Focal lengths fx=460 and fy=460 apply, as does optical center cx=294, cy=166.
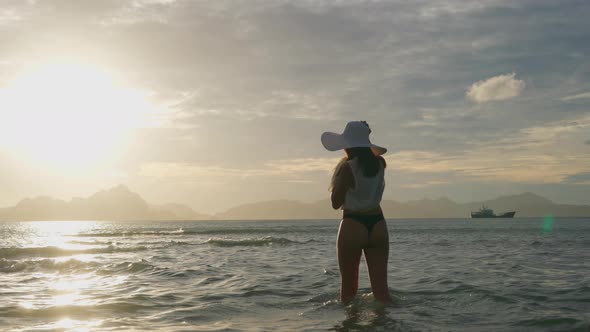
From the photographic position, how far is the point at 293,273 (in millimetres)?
12031

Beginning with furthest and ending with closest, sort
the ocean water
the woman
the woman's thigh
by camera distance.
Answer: the woman's thigh → the woman → the ocean water

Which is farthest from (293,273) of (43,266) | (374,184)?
(43,266)

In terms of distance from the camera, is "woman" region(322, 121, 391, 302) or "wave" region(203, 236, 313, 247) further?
"wave" region(203, 236, 313, 247)

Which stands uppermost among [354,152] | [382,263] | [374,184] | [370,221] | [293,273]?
[354,152]

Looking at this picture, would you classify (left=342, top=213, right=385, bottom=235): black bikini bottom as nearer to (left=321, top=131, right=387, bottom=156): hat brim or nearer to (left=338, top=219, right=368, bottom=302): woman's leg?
(left=338, top=219, right=368, bottom=302): woman's leg

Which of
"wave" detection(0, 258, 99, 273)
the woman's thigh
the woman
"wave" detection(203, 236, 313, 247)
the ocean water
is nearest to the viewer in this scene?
the ocean water

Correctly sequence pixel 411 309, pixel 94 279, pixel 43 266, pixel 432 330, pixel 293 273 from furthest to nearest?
pixel 43 266, pixel 293 273, pixel 94 279, pixel 411 309, pixel 432 330

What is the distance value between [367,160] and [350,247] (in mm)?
1195

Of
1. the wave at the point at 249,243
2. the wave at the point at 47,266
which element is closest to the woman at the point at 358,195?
the wave at the point at 47,266

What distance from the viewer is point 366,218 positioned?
617cm

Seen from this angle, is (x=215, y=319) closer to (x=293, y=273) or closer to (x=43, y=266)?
(x=293, y=273)

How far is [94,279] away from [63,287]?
1489mm

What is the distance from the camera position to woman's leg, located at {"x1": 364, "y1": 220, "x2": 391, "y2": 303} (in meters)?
6.23

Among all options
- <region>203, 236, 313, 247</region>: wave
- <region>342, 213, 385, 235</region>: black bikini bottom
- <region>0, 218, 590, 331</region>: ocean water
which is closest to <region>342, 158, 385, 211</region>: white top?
<region>342, 213, 385, 235</region>: black bikini bottom
